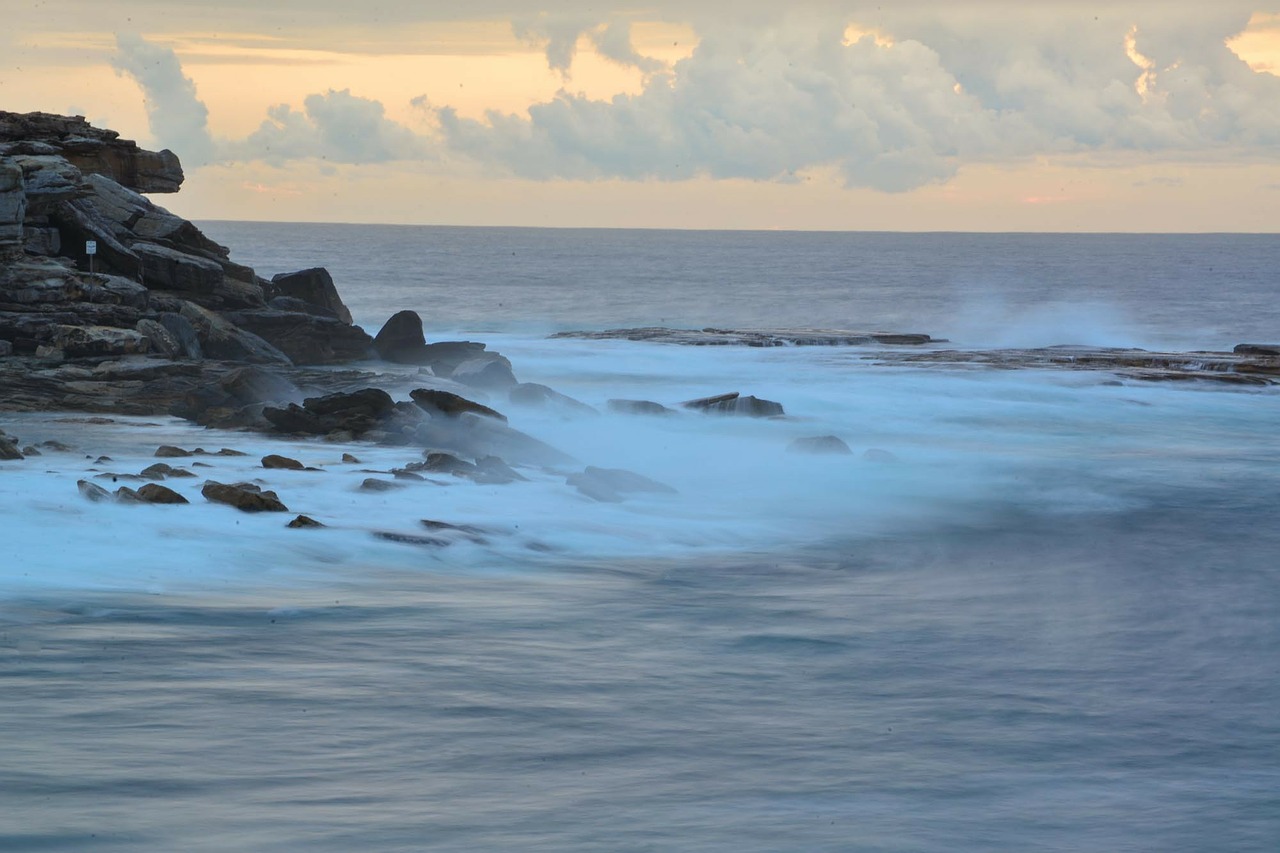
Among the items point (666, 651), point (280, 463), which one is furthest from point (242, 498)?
point (666, 651)

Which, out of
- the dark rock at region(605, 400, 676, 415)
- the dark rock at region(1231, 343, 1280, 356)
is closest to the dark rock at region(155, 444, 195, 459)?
the dark rock at region(605, 400, 676, 415)

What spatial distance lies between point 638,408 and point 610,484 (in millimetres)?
9178

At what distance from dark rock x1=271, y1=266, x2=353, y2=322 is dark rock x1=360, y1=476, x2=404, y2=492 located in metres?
20.7

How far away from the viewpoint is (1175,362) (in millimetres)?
39469

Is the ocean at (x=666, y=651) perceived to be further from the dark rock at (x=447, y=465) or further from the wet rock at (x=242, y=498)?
the dark rock at (x=447, y=465)

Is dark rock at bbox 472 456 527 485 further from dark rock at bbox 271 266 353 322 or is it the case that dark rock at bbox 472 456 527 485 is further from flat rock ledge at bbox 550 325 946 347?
flat rock ledge at bbox 550 325 946 347

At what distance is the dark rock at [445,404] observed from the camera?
24.6 m

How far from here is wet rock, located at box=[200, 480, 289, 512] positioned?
1644cm

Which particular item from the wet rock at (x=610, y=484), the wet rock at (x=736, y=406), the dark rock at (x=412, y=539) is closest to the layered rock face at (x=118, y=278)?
the wet rock at (x=736, y=406)

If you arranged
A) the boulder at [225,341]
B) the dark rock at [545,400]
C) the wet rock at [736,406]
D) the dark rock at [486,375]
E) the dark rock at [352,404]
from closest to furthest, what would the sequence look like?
the dark rock at [352,404] < the dark rock at [545,400] < the wet rock at [736,406] < the boulder at [225,341] < the dark rock at [486,375]

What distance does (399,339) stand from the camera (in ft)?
120

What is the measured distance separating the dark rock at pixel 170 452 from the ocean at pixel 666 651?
22.5 inches

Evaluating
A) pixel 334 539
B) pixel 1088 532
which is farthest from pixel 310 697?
pixel 1088 532

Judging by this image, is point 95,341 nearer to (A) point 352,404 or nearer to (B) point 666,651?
(A) point 352,404
